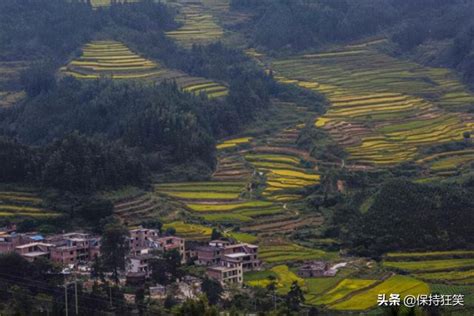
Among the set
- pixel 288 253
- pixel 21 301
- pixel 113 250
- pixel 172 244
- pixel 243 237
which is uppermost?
pixel 21 301

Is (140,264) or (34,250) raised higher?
(34,250)

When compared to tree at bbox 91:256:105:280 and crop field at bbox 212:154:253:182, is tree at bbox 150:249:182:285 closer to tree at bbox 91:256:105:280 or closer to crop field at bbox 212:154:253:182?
tree at bbox 91:256:105:280

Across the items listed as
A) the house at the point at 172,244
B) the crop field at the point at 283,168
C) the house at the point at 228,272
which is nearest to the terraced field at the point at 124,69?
the crop field at the point at 283,168

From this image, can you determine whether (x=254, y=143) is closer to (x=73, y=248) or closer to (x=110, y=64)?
(x=110, y=64)

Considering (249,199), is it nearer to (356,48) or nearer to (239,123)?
(239,123)

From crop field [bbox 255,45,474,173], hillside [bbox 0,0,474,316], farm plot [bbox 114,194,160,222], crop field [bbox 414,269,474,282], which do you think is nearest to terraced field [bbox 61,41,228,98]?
hillside [bbox 0,0,474,316]

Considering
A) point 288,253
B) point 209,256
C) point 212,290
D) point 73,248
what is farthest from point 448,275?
point 73,248
